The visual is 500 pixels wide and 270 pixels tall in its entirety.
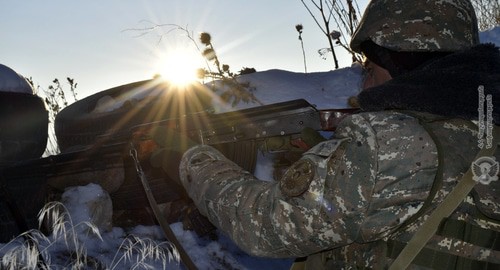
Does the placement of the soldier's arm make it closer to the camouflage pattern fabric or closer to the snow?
the camouflage pattern fabric

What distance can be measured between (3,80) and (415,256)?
465cm

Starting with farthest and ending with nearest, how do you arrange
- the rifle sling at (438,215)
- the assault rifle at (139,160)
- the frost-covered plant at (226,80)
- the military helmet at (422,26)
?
the frost-covered plant at (226,80) < the assault rifle at (139,160) < the military helmet at (422,26) < the rifle sling at (438,215)

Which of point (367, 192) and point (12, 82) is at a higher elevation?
point (12, 82)

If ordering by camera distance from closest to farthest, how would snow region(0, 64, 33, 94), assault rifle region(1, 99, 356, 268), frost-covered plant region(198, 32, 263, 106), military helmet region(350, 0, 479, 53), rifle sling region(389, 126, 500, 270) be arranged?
rifle sling region(389, 126, 500, 270), military helmet region(350, 0, 479, 53), assault rifle region(1, 99, 356, 268), snow region(0, 64, 33, 94), frost-covered plant region(198, 32, 263, 106)

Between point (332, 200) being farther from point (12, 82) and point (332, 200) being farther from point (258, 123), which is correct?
point (12, 82)

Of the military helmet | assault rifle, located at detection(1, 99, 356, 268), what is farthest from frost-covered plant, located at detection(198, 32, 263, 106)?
the military helmet

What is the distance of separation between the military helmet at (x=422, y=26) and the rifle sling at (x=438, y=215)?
415 mm

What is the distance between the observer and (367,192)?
154 cm

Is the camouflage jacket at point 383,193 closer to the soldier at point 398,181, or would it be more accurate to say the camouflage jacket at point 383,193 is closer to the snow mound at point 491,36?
the soldier at point 398,181

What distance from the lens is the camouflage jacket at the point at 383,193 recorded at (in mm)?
1542

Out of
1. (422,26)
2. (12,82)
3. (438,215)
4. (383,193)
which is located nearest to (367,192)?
(383,193)

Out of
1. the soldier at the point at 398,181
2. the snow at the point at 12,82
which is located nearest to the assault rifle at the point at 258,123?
the soldier at the point at 398,181

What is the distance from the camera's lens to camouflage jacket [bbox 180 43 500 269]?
1.54m

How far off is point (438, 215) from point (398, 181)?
0.17m
